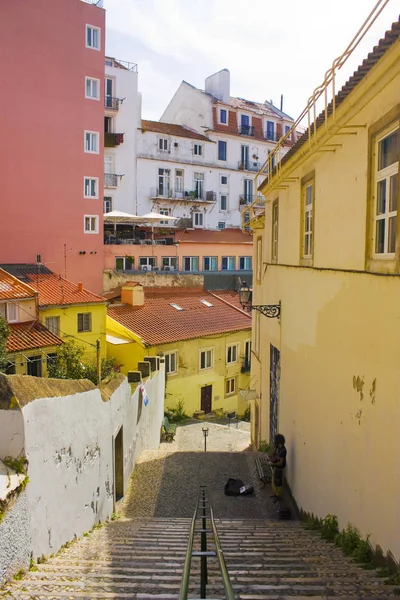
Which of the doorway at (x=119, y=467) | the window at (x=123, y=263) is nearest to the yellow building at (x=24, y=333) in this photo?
the window at (x=123, y=263)

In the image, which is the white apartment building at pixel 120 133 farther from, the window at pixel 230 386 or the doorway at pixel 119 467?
the doorway at pixel 119 467

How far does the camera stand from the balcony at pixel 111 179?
34.8 meters

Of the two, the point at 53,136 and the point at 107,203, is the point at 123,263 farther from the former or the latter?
the point at 53,136

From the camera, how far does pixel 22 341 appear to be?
67.1 ft

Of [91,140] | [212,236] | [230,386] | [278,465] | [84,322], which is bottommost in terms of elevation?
[230,386]

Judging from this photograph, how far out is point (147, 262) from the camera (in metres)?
32.9

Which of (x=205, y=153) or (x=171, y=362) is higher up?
(x=205, y=153)

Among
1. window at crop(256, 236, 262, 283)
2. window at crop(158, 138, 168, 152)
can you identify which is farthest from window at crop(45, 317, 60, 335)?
window at crop(158, 138, 168, 152)

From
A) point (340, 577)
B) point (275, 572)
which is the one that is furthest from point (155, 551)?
point (340, 577)

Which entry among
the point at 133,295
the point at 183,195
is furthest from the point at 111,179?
the point at 133,295

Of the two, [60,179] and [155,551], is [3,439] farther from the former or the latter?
[60,179]

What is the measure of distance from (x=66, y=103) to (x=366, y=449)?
1095 inches

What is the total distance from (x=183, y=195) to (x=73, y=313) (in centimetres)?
1753

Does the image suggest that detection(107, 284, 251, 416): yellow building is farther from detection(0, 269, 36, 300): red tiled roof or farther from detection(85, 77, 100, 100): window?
detection(85, 77, 100, 100): window
